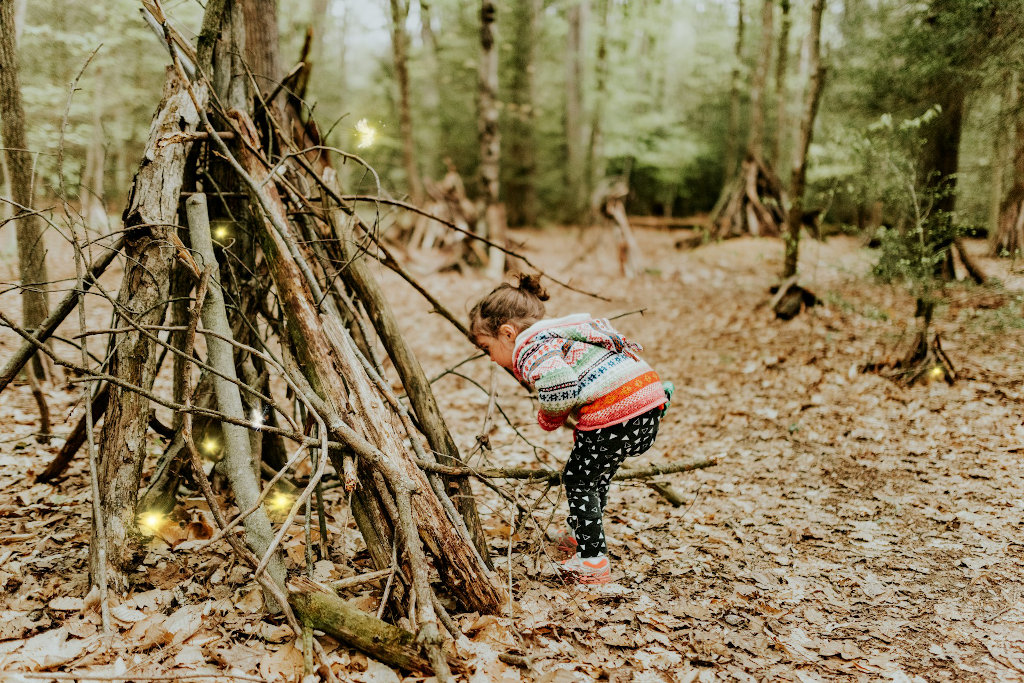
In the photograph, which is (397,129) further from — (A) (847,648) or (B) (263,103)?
(A) (847,648)

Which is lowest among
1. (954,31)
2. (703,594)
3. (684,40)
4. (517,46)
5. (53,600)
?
(703,594)

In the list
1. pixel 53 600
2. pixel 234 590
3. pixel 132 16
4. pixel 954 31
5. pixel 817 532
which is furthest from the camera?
pixel 132 16

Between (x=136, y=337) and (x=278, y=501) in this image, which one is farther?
(x=278, y=501)

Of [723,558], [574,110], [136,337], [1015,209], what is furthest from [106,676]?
[574,110]

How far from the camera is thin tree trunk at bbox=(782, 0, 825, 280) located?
24.4ft

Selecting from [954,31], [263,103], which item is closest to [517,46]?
[954,31]

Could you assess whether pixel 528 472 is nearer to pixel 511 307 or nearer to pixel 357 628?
pixel 511 307

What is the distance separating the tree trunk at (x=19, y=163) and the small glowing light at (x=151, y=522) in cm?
192

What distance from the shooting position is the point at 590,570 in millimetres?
2699

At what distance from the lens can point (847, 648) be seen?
7.52ft

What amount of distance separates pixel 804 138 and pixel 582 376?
22.4 feet

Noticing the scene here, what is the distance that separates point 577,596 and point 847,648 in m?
1.06

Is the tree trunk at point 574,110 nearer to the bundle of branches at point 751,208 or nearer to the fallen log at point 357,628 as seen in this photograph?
the bundle of branches at point 751,208

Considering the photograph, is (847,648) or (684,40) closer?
(847,648)
